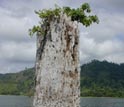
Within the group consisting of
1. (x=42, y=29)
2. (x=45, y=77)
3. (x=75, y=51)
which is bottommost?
(x=45, y=77)

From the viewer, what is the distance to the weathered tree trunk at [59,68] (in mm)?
9758

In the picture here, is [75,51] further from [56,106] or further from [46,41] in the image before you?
[56,106]

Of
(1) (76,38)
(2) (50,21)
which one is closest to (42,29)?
(2) (50,21)

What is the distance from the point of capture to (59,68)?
32.2ft

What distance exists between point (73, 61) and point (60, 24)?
1.11 metres

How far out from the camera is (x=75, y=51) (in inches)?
398

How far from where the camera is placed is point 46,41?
33.3 ft

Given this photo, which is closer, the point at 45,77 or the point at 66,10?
the point at 45,77

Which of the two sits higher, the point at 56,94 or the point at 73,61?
the point at 73,61

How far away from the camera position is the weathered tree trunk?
976 centimetres

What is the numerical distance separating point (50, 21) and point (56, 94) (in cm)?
214

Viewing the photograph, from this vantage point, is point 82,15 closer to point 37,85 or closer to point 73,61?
point 73,61

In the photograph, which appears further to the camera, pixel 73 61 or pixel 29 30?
pixel 29 30

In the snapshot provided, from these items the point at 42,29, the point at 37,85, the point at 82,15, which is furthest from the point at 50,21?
the point at 37,85
